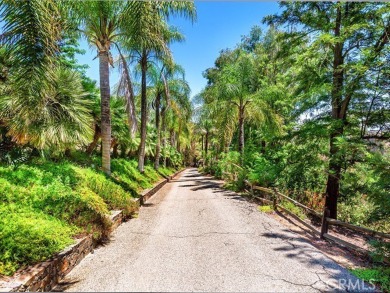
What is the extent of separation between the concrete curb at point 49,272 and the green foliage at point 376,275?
489cm

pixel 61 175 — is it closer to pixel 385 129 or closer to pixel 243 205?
pixel 243 205

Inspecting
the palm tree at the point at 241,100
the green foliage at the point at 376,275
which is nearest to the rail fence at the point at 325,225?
the green foliage at the point at 376,275

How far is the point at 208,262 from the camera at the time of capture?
4840mm

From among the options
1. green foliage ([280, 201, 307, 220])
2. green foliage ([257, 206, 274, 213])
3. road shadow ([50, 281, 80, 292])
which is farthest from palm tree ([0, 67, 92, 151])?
green foliage ([280, 201, 307, 220])

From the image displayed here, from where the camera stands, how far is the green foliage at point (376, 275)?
433 centimetres

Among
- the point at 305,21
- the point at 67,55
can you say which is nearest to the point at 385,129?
the point at 305,21

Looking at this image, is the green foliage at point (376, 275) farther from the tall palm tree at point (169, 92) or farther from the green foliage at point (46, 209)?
the tall palm tree at point (169, 92)

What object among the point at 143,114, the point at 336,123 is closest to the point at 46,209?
the point at 336,123

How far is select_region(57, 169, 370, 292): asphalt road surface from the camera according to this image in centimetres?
404

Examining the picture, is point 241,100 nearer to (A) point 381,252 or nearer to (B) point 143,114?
(B) point 143,114

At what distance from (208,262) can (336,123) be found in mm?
5889

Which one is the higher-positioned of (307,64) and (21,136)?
(307,64)

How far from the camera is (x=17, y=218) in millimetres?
4484

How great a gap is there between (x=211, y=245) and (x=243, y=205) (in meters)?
4.91
